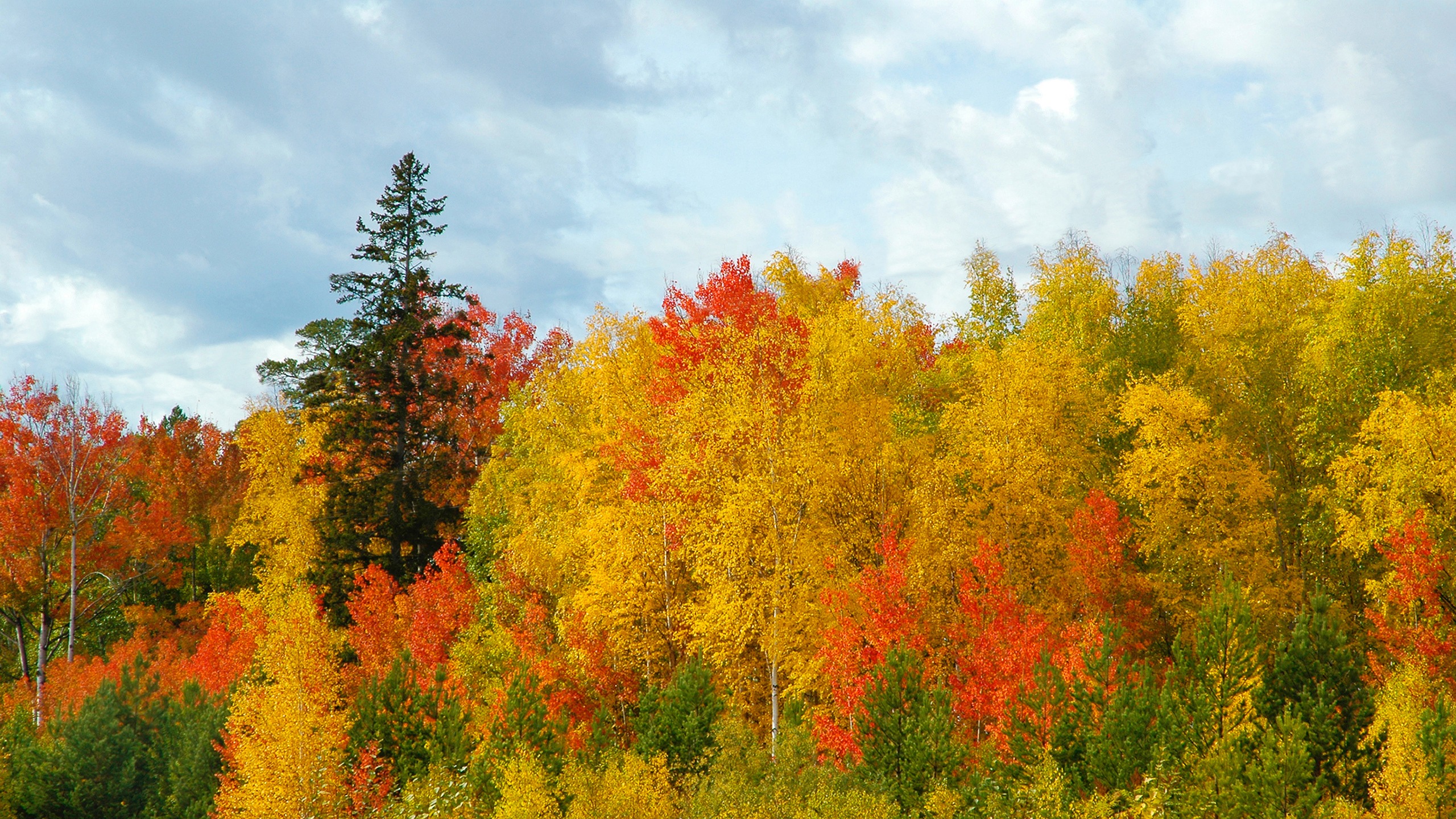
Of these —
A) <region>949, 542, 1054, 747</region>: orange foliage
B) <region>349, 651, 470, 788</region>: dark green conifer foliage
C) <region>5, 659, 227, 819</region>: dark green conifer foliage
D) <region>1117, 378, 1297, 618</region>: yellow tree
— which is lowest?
<region>5, 659, 227, 819</region>: dark green conifer foliage

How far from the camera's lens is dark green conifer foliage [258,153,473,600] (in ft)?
124

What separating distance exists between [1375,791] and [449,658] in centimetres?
2563

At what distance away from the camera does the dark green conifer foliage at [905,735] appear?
19.0 meters

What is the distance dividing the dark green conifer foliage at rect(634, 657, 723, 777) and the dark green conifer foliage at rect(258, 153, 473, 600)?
18.6 m

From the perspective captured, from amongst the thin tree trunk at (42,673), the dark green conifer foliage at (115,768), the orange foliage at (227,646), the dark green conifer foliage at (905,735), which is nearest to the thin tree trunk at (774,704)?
the dark green conifer foliage at (905,735)

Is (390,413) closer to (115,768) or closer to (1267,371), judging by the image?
(115,768)

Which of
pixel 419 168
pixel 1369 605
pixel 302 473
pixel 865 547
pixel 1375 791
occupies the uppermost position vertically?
pixel 419 168

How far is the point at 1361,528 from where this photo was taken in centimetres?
2567

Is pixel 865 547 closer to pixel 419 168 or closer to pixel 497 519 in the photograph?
pixel 497 519

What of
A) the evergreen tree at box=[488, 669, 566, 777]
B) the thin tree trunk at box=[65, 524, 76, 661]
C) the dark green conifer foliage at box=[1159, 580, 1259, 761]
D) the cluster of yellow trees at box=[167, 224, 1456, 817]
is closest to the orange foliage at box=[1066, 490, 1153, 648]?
the cluster of yellow trees at box=[167, 224, 1456, 817]

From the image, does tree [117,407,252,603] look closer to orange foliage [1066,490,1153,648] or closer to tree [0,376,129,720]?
tree [0,376,129,720]

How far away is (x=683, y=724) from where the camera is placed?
22.5 m

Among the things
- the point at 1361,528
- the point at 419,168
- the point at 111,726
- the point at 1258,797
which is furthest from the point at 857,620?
the point at 419,168

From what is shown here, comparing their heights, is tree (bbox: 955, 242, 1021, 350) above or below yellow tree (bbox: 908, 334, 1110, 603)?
above
